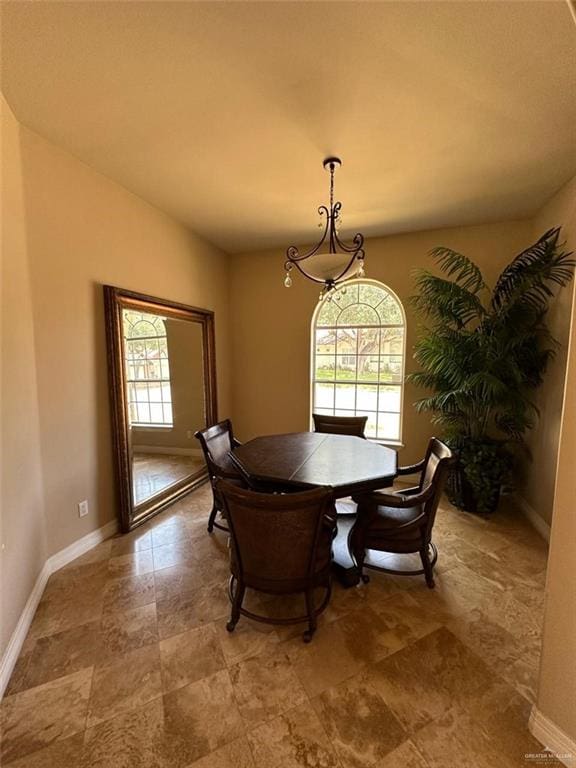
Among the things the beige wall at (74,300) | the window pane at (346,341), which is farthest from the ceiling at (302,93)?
the window pane at (346,341)

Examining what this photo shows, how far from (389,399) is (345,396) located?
22.3 inches

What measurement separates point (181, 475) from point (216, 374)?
1347 mm

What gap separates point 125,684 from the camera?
1.48 meters

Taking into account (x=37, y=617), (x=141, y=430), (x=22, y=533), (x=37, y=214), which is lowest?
(x=37, y=617)

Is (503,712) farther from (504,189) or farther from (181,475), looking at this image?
(504,189)

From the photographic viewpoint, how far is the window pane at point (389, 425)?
3.99 meters

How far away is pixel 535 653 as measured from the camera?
Answer: 5.36ft

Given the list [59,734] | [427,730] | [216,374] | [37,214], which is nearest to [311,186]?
[37,214]

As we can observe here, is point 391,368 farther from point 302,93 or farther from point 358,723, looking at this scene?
point 358,723

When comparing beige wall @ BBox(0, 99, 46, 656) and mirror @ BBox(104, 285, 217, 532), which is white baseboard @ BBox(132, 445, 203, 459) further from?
beige wall @ BBox(0, 99, 46, 656)

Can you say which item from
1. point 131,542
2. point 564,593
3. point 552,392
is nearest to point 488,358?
point 552,392

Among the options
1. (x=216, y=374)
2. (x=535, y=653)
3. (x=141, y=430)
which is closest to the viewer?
(x=535, y=653)

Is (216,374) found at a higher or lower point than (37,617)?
higher

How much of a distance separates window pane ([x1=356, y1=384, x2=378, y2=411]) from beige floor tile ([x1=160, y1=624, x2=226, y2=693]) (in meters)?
2.98
